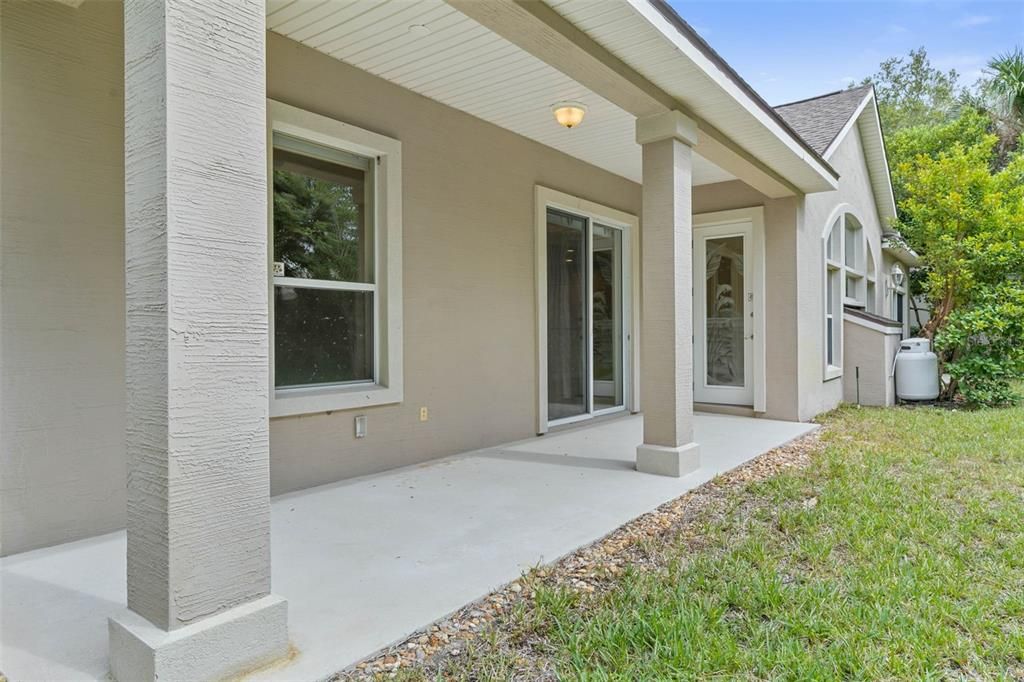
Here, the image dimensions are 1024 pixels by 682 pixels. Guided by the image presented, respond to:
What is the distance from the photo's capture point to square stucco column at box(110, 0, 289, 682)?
1580 millimetres

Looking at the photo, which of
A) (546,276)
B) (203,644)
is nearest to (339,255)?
(546,276)

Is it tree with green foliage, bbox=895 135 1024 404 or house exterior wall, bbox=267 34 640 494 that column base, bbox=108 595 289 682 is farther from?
tree with green foliage, bbox=895 135 1024 404

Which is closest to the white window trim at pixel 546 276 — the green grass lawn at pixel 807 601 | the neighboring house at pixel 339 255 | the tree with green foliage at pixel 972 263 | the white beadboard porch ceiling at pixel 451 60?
the neighboring house at pixel 339 255

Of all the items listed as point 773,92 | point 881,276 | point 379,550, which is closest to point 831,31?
point 773,92

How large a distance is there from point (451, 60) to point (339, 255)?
153 centimetres

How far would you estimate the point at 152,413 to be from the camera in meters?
1.62

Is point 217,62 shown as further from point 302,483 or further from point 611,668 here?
point 302,483

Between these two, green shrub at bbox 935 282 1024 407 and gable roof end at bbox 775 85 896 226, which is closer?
green shrub at bbox 935 282 1024 407

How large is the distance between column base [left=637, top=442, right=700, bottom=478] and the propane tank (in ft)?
17.3

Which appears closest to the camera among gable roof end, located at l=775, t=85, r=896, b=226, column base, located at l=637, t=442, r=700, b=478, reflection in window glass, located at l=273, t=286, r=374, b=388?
reflection in window glass, located at l=273, t=286, r=374, b=388

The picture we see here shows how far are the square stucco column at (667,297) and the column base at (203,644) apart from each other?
2.99 metres

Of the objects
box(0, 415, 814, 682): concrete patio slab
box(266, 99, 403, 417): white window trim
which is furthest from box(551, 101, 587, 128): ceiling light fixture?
box(0, 415, 814, 682): concrete patio slab

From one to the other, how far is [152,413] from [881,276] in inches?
496

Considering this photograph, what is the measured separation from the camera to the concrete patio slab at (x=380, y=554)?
1.96 metres
